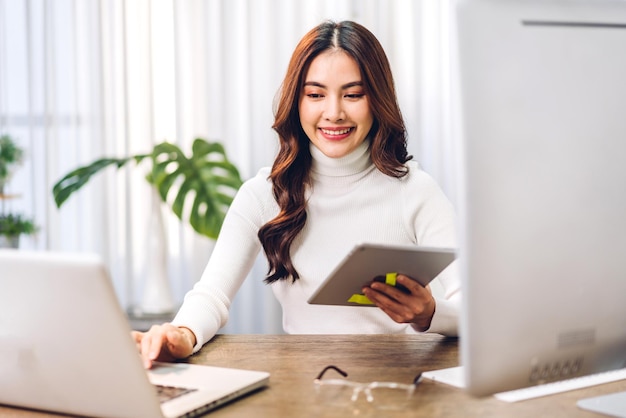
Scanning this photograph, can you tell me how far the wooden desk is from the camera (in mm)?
1073

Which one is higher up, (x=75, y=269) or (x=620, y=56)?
(x=620, y=56)

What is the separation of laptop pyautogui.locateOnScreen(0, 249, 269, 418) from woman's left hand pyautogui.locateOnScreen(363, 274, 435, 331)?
35 cm

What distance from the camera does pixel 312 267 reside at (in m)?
1.92

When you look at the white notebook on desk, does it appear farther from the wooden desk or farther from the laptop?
the laptop

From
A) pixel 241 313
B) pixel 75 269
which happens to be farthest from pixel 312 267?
pixel 241 313

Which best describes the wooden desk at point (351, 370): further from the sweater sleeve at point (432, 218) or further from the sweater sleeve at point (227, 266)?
the sweater sleeve at point (432, 218)

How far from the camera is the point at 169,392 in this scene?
3.65ft

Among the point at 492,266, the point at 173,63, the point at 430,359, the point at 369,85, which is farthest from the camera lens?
the point at 173,63

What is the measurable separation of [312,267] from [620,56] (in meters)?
1.08

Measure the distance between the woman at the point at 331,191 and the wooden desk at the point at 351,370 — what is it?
1.14 feet

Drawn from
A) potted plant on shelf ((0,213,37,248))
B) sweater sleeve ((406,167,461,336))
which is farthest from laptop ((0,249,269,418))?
potted plant on shelf ((0,213,37,248))

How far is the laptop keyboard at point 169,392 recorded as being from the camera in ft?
3.55

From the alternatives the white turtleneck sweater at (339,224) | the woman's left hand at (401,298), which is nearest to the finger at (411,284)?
the woman's left hand at (401,298)

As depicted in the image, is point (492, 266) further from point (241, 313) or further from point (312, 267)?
point (241, 313)
